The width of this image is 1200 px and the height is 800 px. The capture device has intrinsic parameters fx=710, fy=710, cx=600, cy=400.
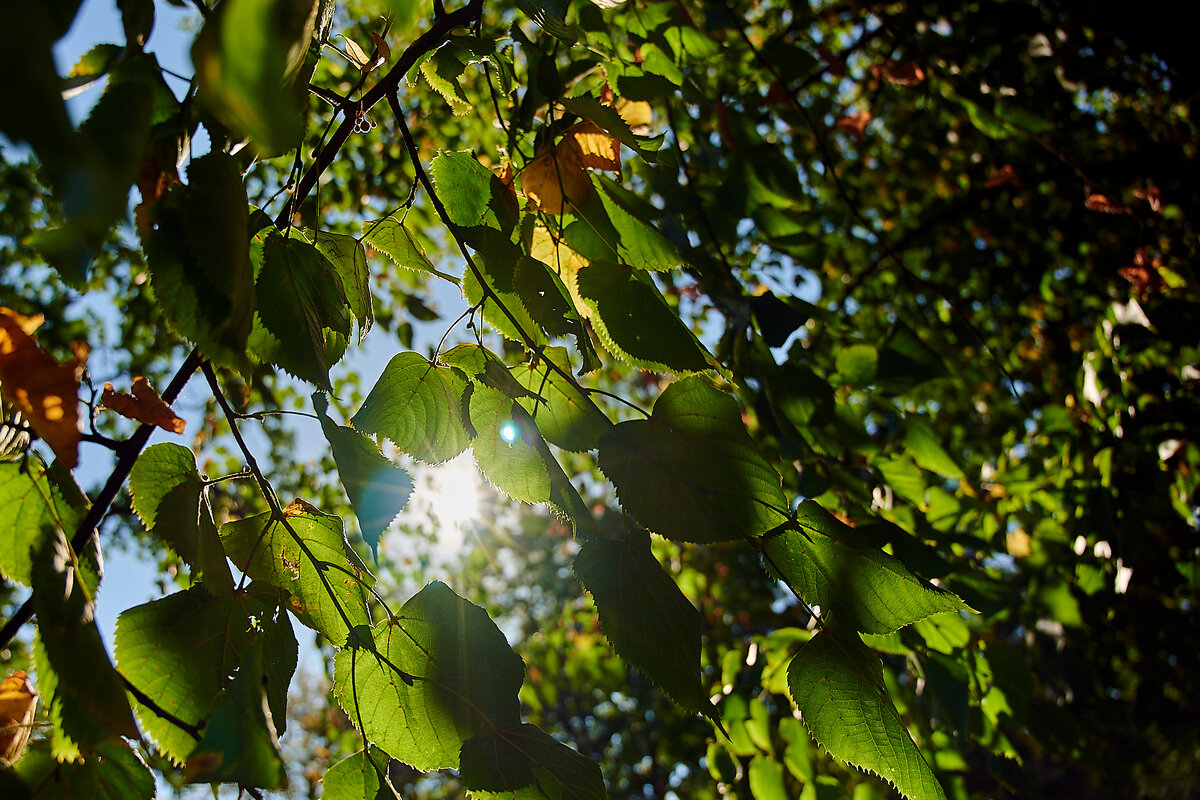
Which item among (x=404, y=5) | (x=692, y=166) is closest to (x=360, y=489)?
(x=404, y=5)

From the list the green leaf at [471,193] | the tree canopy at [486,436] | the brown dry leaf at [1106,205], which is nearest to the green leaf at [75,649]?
the tree canopy at [486,436]

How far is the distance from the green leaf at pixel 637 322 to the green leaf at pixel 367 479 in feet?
0.74

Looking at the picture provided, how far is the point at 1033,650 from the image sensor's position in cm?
230

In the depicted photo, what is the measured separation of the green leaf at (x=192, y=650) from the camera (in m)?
0.54

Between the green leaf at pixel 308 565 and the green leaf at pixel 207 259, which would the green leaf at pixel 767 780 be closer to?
the green leaf at pixel 308 565

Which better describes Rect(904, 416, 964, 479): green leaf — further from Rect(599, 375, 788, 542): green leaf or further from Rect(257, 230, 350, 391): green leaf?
Rect(257, 230, 350, 391): green leaf

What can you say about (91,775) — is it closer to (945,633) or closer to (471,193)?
(471,193)

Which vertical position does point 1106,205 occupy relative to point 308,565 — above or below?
above

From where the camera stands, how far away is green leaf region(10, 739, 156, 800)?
20.1 inches

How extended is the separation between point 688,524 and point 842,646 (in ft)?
0.58

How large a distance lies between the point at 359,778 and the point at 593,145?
2.19ft

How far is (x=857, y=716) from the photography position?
57cm

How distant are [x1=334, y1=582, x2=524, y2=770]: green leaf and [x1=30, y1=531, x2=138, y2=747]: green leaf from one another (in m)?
0.19

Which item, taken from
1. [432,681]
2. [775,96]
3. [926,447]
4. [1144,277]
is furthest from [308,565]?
[1144,277]
